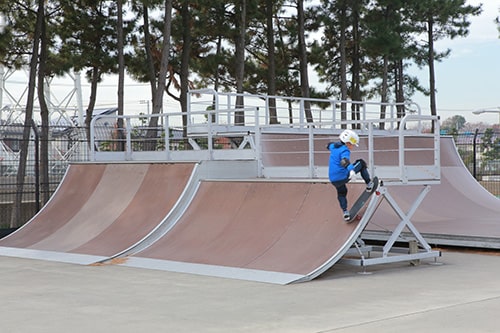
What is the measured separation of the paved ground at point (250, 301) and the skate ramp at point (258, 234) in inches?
16.7

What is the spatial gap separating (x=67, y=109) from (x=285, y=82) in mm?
32461

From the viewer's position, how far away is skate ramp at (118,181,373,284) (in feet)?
40.4

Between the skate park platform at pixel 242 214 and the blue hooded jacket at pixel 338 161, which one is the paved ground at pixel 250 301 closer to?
the skate park platform at pixel 242 214

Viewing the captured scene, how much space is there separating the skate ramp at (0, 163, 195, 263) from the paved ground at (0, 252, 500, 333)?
1651 millimetres

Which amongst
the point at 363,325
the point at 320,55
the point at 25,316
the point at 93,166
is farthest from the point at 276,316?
the point at 320,55

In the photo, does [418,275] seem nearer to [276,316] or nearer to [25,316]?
[276,316]

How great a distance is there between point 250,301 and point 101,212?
7226 mm

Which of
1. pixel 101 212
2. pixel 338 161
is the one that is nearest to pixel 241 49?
pixel 101 212

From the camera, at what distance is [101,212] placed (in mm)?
16594

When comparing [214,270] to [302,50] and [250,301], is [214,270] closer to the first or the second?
[250,301]

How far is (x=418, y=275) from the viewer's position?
488 inches

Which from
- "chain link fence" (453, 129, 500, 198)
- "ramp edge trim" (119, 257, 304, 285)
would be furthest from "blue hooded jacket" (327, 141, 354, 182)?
"chain link fence" (453, 129, 500, 198)

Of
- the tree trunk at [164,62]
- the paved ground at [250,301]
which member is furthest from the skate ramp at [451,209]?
the tree trunk at [164,62]

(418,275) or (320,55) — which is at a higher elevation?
(320,55)
